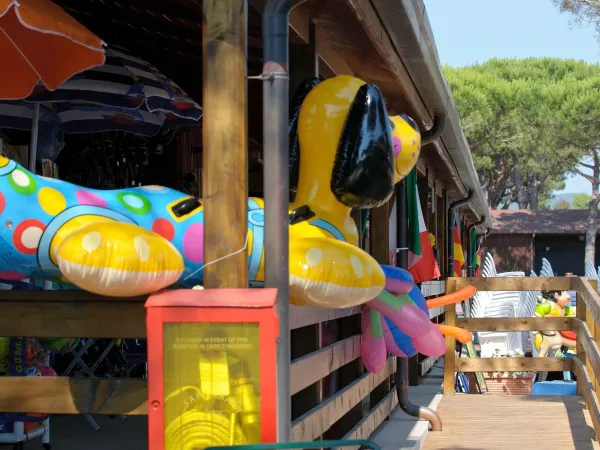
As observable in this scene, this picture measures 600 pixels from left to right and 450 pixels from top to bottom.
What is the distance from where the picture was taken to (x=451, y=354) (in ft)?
29.0

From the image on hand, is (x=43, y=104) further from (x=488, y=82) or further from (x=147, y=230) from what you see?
(x=488, y=82)

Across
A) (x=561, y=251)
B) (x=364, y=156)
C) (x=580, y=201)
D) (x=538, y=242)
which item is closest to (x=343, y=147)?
(x=364, y=156)

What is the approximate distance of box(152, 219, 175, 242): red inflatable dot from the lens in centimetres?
318

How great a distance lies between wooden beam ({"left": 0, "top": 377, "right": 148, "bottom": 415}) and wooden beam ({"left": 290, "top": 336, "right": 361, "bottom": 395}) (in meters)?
0.71

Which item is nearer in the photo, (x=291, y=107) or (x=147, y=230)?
(x=147, y=230)

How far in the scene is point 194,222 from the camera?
3.21m

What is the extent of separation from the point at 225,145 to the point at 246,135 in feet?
0.32

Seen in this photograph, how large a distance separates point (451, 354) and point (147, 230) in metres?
6.34

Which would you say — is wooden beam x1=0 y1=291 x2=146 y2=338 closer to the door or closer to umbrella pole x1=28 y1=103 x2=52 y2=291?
umbrella pole x1=28 y1=103 x2=52 y2=291

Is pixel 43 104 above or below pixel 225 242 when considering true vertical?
above

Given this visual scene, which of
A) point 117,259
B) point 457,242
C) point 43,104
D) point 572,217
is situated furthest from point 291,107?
point 572,217

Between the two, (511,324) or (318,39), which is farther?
(511,324)

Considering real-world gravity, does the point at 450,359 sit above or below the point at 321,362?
below

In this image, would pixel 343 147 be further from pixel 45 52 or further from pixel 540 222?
pixel 540 222
